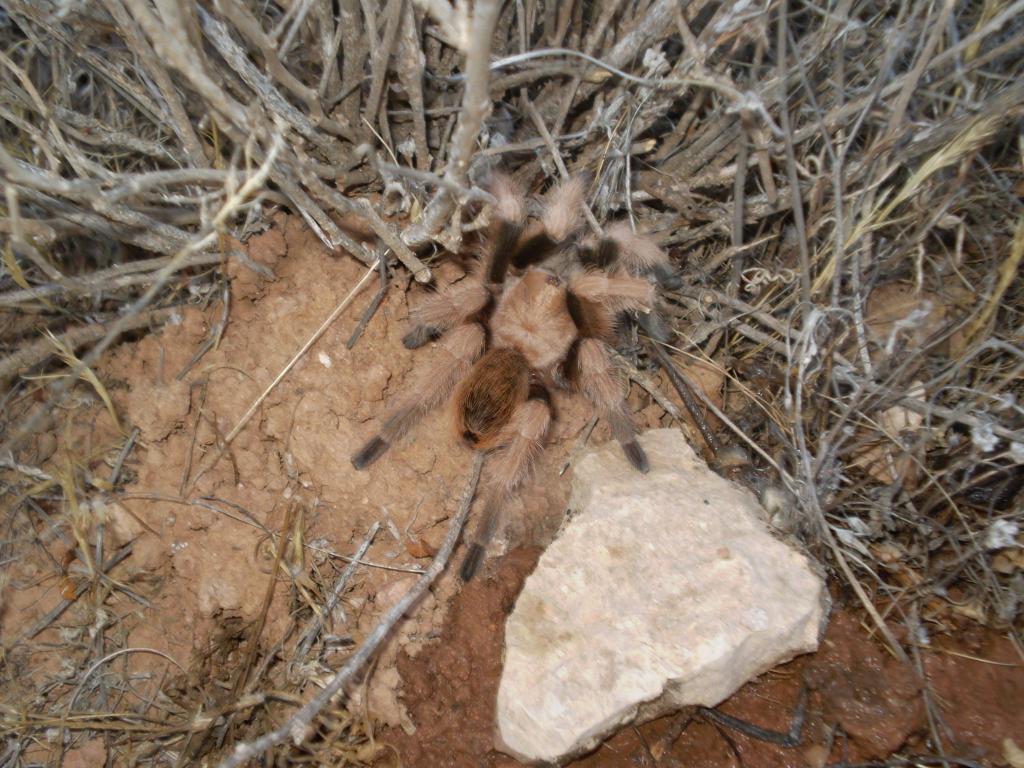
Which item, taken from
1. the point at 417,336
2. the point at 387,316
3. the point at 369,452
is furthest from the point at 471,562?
the point at 387,316

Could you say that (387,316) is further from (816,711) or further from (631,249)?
(816,711)

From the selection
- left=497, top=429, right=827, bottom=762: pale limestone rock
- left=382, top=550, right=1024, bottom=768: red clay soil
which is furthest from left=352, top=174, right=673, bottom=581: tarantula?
left=382, top=550, right=1024, bottom=768: red clay soil

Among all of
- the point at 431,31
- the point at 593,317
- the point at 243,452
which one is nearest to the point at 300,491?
the point at 243,452

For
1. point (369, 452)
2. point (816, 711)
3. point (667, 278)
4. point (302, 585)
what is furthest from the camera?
point (667, 278)

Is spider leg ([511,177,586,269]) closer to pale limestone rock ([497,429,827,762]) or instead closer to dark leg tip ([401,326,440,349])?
dark leg tip ([401,326,440,349])

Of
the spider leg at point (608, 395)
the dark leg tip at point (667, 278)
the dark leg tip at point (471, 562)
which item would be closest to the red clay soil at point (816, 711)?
the dark leg tip at point (471, 562)

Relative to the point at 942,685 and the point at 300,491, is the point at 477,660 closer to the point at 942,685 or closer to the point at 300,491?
the point at 300,491
